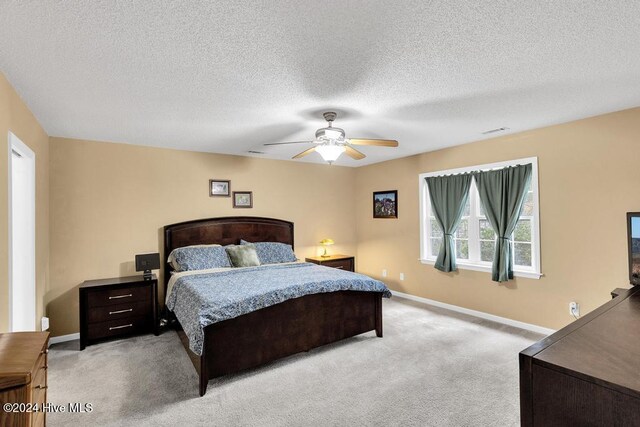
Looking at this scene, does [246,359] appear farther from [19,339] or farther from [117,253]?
[117,253]

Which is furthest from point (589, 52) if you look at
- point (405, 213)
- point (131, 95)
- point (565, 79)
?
point (405, 213)

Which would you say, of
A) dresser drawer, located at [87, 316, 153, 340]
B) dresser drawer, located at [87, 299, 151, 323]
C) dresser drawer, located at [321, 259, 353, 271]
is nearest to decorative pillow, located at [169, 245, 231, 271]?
dresser drawer, located at [87, 299, 151, 323]

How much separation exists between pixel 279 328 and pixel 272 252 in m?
1.91

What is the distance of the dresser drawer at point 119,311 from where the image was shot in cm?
360

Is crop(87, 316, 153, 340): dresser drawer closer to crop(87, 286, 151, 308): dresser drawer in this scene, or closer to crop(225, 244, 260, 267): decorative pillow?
crop(87, 286, 151, 308): dresser drawer

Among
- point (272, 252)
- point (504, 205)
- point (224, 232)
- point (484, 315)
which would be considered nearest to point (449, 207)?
point (504, 205)

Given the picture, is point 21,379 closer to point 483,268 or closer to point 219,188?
point 219,188

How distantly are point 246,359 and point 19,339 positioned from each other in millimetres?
1638

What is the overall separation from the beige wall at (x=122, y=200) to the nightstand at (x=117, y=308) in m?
0.34

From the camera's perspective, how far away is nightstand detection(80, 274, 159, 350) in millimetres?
3559

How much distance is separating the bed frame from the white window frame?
1756mm

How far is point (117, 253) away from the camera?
4.16m

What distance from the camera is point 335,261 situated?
5504 mm

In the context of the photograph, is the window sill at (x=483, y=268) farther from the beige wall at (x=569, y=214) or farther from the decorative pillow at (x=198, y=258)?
the decorative pillow at (x=198, y=258)
